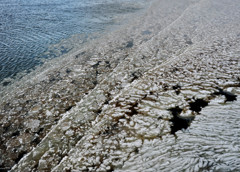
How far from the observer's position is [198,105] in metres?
5.76

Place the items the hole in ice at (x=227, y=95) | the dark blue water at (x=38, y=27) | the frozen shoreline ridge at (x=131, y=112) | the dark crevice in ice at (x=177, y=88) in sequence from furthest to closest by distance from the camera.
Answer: the dark blue water at (x=38, y=27), the dark crevice in ice at (x=177, y=88), the hole in ice at (x=227, y=95), the frozen shoreline ridge at (x=131, y=112)

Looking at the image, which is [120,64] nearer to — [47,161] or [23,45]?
[47,161]

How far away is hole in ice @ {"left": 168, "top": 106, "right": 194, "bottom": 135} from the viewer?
505 cm

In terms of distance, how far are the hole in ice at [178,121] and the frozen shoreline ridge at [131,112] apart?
1.2 inches

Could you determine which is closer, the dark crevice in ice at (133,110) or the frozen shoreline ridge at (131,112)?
the frozen shoreline ridge at (131,112)

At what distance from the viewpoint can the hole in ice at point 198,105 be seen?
5620 mm

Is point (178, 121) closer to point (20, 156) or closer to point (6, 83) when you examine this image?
point (20, 156)

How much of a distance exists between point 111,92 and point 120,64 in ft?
9.62

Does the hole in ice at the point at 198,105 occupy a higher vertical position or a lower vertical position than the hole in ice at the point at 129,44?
lower

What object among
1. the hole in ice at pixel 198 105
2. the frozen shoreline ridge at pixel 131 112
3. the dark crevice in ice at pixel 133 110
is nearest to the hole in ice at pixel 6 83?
the frozen shoreline ridge at pixel 131 112

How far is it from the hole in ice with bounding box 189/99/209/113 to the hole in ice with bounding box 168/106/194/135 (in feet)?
1.42

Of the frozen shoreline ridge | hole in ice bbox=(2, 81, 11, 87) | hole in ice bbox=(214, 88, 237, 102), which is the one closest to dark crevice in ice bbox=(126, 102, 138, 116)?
the frozen shoreline ridge

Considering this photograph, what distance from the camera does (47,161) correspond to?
15.7 ft

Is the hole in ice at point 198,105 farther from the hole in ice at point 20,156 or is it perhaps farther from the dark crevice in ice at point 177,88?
the hole in ice at point 20,156
